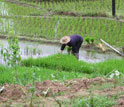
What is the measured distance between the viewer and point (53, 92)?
3.65 meters

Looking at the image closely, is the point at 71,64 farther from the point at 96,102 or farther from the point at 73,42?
the point at 96,102

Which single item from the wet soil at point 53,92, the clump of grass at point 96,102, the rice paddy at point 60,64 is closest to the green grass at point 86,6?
the rice paddy at point 60,64

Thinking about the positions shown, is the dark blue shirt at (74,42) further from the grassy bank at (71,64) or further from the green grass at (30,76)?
the green grass at (30,76)

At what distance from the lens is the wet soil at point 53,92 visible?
3348mm

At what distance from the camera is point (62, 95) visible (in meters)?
3.59

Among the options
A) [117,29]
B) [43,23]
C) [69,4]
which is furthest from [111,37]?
[69,4]

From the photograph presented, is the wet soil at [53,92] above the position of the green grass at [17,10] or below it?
below

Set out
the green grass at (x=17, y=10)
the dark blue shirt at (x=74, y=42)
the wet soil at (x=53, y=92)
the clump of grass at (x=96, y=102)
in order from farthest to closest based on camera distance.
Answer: the green grass at (x=17, y=10) < the dark blue shirt at (x=74, y=42) < the wet soil at (x=53, y=92) < the clump of grass at (x=96, y=102)

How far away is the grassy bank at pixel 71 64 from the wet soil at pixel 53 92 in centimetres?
228

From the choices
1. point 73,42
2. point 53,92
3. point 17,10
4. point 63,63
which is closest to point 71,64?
point 63,63

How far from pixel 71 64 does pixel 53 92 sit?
10.0ft

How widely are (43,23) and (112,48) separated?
3.84 metres

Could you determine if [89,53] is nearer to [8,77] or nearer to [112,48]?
[112,48]

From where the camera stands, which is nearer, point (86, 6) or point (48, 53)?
point (48, 53)
